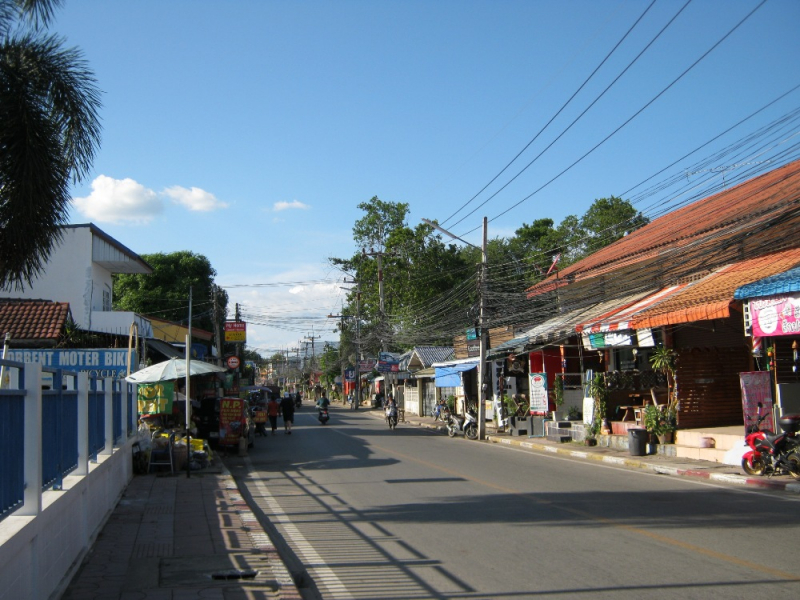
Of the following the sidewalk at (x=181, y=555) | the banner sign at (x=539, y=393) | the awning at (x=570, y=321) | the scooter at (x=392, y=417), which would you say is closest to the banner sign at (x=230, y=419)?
the sidewalk at (x=181, y=555)

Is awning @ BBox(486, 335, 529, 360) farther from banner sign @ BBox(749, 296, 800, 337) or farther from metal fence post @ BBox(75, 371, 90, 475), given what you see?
metal fence post @ BBox(75, 371, 90, 475)

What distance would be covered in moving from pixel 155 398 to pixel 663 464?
13031 millimetres

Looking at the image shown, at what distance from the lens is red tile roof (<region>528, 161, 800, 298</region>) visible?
1934 cm

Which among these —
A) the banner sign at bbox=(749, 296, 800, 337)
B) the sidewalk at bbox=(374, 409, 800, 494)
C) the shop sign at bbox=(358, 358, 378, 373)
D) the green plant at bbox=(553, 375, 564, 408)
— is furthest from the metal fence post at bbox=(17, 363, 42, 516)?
the shop sign at bbox=(358, 358, 378, 373)

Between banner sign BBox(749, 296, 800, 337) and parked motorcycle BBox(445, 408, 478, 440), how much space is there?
14.8m

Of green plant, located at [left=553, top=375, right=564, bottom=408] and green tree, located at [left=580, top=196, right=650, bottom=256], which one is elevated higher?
green tree, located at [left=580, top=196, right=650, bottom=256]

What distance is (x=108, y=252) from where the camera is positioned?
32.8m

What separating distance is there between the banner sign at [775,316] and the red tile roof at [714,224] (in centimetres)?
158

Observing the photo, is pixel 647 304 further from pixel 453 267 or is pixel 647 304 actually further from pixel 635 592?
pixel 453 267

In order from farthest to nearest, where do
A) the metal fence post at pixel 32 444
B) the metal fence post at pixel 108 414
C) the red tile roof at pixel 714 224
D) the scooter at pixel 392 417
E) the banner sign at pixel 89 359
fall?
the scooter at pixel 392 417 < the banner sign at pixel 89 359 < the red tile roof at pixel 714 224 < the metal fence post at pixel 108 414 < the metal fence post at pixel 32 444

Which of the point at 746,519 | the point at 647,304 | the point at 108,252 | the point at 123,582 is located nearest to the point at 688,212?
the point at 647,304

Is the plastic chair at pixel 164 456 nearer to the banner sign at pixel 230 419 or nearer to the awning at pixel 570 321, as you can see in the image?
the banner sign at pixel 230 419

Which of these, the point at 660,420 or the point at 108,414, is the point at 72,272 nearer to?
the point at 108,414

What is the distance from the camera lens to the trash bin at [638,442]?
19125 millimetres
